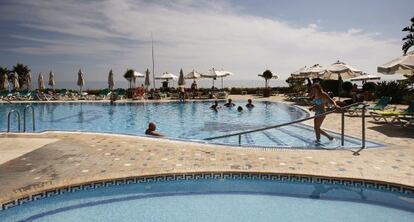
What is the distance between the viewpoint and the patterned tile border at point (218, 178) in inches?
206

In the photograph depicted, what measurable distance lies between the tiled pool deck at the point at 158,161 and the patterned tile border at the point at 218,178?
3.5 inches

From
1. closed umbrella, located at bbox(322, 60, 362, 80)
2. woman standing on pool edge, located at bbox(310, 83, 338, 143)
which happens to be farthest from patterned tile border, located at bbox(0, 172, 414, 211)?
closed umbrella, located at bbox(322, 60, 362, 80)

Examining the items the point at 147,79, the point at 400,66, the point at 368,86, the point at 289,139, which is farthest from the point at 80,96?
the point at 400,66

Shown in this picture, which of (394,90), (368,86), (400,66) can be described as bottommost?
(394,90)

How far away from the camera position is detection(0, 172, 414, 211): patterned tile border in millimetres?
5242

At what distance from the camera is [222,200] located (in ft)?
18.3

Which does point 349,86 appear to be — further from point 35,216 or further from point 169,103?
point 35,216

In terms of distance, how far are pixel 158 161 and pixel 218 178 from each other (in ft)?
4.40

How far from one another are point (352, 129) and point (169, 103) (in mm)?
15064

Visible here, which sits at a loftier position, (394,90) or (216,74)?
(216,74)

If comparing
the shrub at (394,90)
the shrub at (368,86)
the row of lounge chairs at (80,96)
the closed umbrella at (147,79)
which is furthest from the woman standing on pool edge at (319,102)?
the closed umbrella at (147,79)

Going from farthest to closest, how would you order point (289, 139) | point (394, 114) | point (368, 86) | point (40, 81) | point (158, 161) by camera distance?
1. point (40, 81)
2. point (368, 86)
3. point (394, 114)
4. point (289, 139)
5. point (158, 161)

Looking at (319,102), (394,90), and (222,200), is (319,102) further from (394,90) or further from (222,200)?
(394,90)

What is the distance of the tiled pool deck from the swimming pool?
17 cm
